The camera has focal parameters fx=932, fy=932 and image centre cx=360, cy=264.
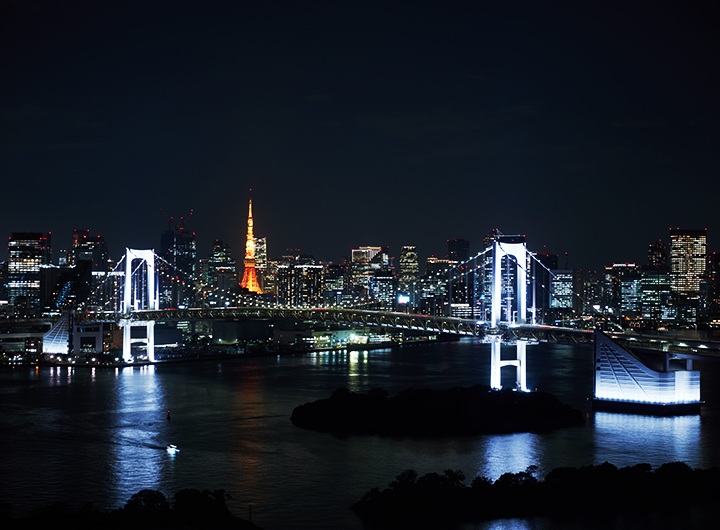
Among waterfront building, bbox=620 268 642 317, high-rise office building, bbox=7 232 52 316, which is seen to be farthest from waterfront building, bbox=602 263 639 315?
high-rise office building, bbox=7 232 52 316

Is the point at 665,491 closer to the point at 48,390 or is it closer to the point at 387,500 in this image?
the point at 387,500

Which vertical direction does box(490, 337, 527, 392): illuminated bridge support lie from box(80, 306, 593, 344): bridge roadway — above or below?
below

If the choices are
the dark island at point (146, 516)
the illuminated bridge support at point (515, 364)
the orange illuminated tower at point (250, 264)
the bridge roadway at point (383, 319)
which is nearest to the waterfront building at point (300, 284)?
the orange illuminated tower at point (250, 264)

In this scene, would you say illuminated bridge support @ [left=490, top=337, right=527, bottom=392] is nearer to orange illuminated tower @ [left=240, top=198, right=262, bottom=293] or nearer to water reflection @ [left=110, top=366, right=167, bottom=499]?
water reflection @ [left=110, top=366, right=167, bottom=499]

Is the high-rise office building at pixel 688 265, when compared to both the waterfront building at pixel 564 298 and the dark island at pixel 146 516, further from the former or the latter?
the dark island at pixel 146 516

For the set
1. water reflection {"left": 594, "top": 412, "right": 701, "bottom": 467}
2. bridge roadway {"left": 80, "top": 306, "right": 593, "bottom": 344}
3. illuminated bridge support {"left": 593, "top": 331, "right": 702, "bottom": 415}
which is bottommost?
water reflection {"left": 594, "top": 412, "right": 701, "bottom": 467}

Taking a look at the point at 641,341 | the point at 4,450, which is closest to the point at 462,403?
the point at 641,341
